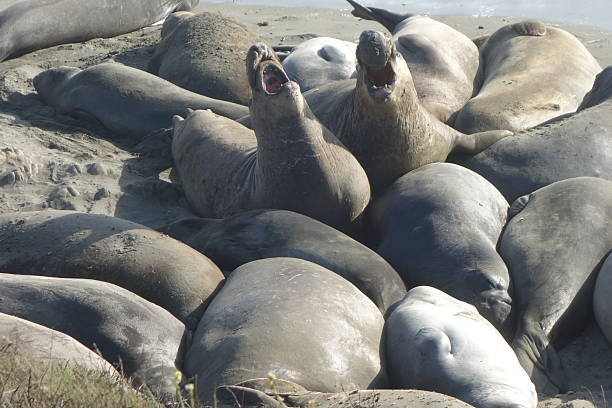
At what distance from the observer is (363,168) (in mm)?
6320

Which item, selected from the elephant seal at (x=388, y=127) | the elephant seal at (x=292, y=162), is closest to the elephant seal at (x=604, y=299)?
the elephant seal at (x=292, y=162)

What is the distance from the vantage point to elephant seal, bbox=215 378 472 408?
3.50 m

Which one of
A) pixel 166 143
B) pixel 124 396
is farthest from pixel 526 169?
pixel 124 396

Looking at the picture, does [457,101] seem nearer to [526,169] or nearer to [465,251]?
[526,169]

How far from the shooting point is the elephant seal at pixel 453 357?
3.99 meters

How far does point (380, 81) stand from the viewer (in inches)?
249

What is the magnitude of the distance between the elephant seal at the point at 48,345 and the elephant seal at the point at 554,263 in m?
1.92

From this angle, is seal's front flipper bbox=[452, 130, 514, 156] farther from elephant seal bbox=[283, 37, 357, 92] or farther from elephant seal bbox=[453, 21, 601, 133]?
elephant seal bbox=[283, 37, 357, 92]

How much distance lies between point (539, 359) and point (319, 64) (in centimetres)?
415

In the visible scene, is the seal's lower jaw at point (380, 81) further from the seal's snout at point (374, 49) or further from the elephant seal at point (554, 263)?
the elephant seal at point (554, 263)

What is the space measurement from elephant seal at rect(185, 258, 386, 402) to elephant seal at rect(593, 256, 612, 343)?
3.91 feet

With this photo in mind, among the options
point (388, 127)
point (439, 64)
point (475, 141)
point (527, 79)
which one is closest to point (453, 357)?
point (388, 127)

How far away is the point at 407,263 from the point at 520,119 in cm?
214

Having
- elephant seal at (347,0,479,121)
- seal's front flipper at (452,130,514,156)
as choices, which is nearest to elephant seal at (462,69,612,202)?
seal's front flipper at (452,130,514,156)
